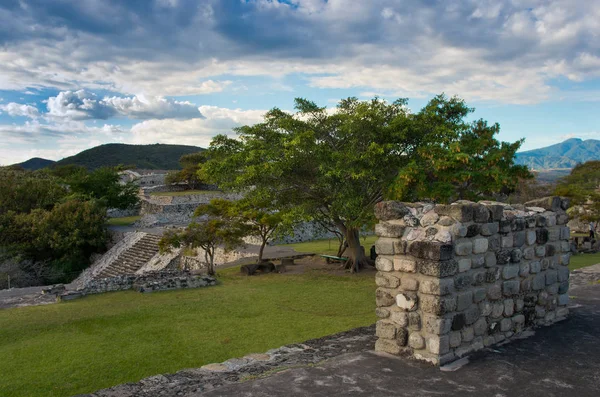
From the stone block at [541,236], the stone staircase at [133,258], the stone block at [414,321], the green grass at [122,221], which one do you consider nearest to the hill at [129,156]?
the green grass at [122,221]

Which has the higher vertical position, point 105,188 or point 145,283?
point 105,188

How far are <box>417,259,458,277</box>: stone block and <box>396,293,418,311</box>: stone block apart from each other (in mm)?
313

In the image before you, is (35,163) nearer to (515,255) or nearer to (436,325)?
(515,255)

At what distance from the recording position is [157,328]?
10141 mm

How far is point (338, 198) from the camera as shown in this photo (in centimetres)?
1465

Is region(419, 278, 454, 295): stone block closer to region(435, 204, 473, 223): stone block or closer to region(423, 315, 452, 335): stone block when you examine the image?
region(423, 315, 452, 335): stone block

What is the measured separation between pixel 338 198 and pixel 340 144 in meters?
2.33

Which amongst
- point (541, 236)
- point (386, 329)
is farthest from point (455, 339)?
point (541, 236)

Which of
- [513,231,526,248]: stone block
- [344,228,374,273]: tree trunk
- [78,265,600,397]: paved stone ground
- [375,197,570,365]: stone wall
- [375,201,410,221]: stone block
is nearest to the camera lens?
[78,265,600,397]: paved stone ground

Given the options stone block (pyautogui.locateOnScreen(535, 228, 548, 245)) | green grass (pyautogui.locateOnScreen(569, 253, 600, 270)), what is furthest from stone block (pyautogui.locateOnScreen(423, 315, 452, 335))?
green grass (pyautogui.locateOnScreen(569, 253, 600, 270))

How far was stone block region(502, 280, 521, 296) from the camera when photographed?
18.2 feet

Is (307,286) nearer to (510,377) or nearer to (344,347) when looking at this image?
(344,347)

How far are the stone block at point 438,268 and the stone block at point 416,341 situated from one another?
70 centimetres

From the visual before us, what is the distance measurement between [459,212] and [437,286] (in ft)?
2.78
